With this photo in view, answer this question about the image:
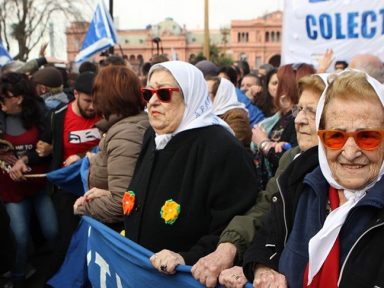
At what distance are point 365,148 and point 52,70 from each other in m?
5.32

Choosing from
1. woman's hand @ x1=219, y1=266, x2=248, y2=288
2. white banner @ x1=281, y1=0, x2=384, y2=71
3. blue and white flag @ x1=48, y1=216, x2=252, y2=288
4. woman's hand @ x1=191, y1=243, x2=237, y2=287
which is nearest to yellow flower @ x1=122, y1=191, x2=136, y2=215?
blue and white flag @ x1=48, y1=216, x2=252, y2=288

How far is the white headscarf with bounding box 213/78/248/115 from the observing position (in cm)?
417

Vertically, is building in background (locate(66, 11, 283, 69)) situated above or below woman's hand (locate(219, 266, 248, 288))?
above

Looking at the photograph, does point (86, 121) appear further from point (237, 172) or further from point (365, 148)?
point (365, 148)

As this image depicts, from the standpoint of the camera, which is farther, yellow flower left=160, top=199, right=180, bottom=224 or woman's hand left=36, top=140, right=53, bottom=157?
woman's hand left=36, top=140, right=53, bottom=157

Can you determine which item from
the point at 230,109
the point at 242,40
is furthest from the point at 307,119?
Answer: the point at 242,40

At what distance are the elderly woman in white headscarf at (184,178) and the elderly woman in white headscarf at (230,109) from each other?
1.10 metres

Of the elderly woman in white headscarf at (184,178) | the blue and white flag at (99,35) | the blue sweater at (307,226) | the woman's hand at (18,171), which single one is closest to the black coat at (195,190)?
the elderly woman in white headscarf at (184,178)

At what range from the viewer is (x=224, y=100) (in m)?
4.29

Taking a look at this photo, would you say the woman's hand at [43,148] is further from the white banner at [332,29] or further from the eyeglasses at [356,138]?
the eyeglasses at [356,138]

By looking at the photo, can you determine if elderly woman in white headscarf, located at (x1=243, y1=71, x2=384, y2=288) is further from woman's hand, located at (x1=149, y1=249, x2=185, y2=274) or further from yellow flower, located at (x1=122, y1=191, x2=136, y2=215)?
yellow flower, located at (x1=122, y1=191, x2=136, y2=215)

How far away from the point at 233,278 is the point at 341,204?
0.58 m

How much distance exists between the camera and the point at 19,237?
463cm

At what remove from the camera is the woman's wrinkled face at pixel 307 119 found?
2.46 m
